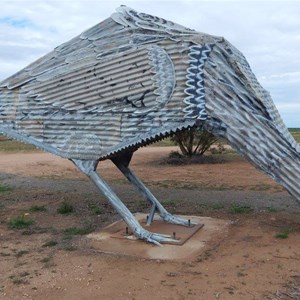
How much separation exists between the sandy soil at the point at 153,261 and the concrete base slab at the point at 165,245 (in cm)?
18

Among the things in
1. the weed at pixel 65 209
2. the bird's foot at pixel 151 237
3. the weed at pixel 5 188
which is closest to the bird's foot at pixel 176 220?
the bird's foot at pixel 151 237

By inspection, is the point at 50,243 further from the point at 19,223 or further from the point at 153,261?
the point at 153,261

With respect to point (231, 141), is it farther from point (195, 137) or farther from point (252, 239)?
Result: point (195, 137)

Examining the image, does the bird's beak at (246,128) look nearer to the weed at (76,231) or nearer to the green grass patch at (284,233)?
the green grass patch at (284,233)

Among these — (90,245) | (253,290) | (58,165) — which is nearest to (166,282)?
(253,290)

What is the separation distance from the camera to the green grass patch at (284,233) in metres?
8.06

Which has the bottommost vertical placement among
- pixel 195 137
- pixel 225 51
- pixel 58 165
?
pixel 58 165

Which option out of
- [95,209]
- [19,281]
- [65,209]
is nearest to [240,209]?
[95,209]

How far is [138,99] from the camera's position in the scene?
7.67m

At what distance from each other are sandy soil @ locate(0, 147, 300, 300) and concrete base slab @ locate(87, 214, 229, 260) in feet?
0.58

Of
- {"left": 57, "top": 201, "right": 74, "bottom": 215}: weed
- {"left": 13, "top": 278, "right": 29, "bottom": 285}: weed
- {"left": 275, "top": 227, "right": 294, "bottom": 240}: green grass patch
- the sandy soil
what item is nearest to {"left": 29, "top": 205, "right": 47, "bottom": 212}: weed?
the sandy soil

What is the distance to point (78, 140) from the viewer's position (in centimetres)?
805

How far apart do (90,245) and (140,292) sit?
7.47 feet

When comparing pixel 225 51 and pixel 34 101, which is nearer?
pixel 225 51
